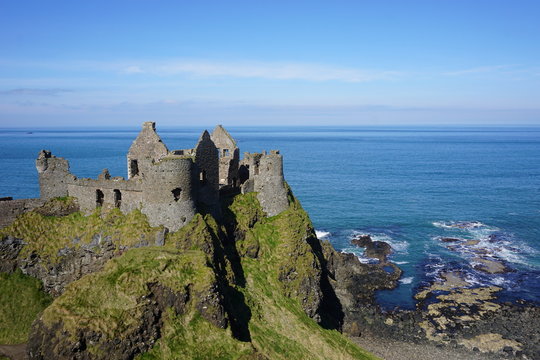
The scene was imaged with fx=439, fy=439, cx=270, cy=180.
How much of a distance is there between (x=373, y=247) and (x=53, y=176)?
46.0 m

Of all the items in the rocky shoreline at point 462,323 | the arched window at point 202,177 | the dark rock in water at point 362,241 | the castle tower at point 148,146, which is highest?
the castle tower at point 148,146

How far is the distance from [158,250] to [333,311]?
22725 millimetres

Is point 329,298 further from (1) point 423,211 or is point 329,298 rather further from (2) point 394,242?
(1) point 423,211

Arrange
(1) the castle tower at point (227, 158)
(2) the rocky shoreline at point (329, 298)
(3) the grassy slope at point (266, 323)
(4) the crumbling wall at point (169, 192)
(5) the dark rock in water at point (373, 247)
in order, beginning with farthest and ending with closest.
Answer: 1. (5) the dark rock in water at point (373, 247)
2. (1) the castle tower at point (227, 158)
3. (4) the crumbling wall at point (169, 192)
4. (2) the rocky shoreline at point (329, 298)
5. (3) the grassy slope at point (266, 323)

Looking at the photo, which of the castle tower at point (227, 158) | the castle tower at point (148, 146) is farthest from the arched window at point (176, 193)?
the castle tower at point (227, 158)

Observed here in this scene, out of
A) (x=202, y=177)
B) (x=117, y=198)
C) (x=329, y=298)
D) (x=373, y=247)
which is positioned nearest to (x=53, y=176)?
(x=117, y=198)

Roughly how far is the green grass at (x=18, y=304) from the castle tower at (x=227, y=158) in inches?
A: 725

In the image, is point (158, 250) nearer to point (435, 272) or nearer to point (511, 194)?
point (435, 272)

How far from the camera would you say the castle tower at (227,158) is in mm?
44562

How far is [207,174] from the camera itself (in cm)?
3750

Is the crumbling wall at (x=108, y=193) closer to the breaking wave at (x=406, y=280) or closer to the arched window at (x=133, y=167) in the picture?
the arched window at (x=133, y=167)

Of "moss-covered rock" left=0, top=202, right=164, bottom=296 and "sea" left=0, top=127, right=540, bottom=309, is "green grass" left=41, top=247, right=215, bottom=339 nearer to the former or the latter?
"moss-covered rock" left=0, top=202, right=164, bottom=296

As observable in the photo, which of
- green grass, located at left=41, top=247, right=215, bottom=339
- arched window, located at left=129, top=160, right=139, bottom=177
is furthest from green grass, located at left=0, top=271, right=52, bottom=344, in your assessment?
arched window, located at left=129, top=160, right=139, bottom=177

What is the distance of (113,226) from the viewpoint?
116ft
